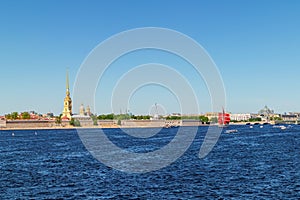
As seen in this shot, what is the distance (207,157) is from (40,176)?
91.9ft

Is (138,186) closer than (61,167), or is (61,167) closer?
(138,186)

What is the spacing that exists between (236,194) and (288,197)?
13.5 ft

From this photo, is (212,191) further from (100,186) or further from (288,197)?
(100,186)

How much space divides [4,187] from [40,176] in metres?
6.56

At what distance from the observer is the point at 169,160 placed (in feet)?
190

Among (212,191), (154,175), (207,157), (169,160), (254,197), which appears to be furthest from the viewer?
(207,157)

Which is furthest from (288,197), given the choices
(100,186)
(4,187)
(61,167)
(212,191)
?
(61,167)

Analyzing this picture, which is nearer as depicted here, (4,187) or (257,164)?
(4,187)

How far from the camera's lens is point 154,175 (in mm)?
43875

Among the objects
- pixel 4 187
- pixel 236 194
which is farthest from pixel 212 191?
pixel 4 187

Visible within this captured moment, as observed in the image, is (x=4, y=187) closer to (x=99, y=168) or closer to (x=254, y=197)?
(x=99, y=168)

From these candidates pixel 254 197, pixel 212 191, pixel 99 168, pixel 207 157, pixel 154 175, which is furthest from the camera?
pixel 207 157

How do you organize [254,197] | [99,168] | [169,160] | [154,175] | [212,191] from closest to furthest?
[254,197] < [212,191] < [154,175] < [99,168] < [169,160]

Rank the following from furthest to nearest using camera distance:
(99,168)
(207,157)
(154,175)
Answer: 1. (207,157)
2. (99,168)
3. (154,175)
